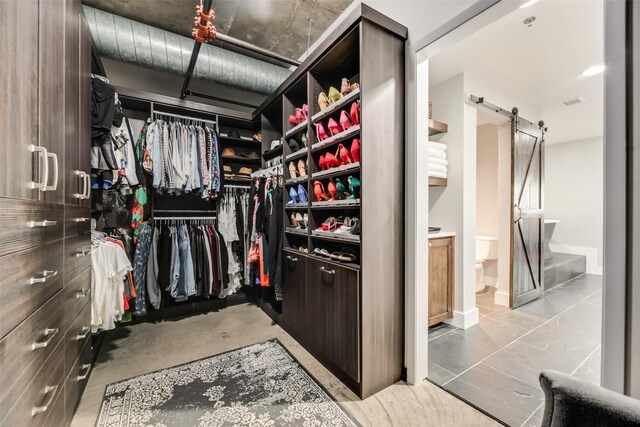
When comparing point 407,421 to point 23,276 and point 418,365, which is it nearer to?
point 418,365

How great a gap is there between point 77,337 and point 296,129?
209 centimetres

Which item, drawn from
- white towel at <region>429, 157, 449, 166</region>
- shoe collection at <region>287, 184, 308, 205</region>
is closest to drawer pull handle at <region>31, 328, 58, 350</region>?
shoe collection at <region>287, 184, 308, 205</region>

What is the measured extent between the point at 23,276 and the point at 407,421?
73.4 inches

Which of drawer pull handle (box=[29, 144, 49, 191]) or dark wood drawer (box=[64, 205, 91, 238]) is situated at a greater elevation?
drawer pull handle (box=[29, 144, 49, 191])

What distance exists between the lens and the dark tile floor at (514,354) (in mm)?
1574

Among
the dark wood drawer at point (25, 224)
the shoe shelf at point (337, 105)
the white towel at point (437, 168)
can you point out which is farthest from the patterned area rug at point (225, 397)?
the white towel at point (437, 168)

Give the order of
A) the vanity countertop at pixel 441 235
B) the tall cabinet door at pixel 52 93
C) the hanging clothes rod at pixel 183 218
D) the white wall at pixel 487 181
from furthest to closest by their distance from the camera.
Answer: the white wall at pixel 487 181 < the hanging clothes rod at pixel 183 218 < the vanity countertop at pixel 441 235 < the tall cabinet door at pixel 52 93

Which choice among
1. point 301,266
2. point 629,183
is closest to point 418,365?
point 301,266

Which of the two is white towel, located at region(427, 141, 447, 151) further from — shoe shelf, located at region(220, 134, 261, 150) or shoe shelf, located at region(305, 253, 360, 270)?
shoe shelf, located at region(220, 134, 261, 150)

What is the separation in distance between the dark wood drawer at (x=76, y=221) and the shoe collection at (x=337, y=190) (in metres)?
1.50

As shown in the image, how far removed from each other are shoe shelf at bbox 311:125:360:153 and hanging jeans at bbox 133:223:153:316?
1953 millimetres

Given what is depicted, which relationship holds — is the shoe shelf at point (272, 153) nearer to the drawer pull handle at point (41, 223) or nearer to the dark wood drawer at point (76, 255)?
the dark wood drawer at point (76, 255)

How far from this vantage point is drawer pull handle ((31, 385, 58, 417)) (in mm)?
937

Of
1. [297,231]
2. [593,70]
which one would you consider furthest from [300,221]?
[593,70]
